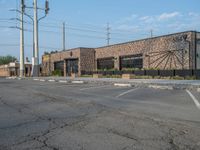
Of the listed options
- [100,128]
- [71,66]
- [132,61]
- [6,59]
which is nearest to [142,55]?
[132,61]

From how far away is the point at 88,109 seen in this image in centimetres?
1069

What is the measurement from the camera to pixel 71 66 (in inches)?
2143

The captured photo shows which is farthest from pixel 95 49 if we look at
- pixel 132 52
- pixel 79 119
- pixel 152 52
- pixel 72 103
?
pixel 79 119

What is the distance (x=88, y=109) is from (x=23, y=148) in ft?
16.7

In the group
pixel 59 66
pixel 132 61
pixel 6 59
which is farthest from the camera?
pixel 6 59

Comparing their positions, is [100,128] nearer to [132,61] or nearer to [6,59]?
[132,61]

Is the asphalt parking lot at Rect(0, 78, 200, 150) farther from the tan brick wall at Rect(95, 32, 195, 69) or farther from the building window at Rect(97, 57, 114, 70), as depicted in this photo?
the building window at Rect(97, 57, 114, 70)

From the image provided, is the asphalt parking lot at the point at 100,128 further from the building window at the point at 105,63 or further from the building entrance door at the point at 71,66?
the building entrance door at the point at 71,66

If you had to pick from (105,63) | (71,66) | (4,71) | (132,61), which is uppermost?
(132,61)

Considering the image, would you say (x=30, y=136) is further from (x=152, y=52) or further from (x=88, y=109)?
(x=152, y=52)

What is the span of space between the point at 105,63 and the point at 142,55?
32.7 ft

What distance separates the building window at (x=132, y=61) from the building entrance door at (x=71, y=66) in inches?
468

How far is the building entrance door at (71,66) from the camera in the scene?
5272 cm

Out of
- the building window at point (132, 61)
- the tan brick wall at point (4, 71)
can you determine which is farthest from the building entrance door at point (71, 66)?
the tan brick wall at point (4, 71)
